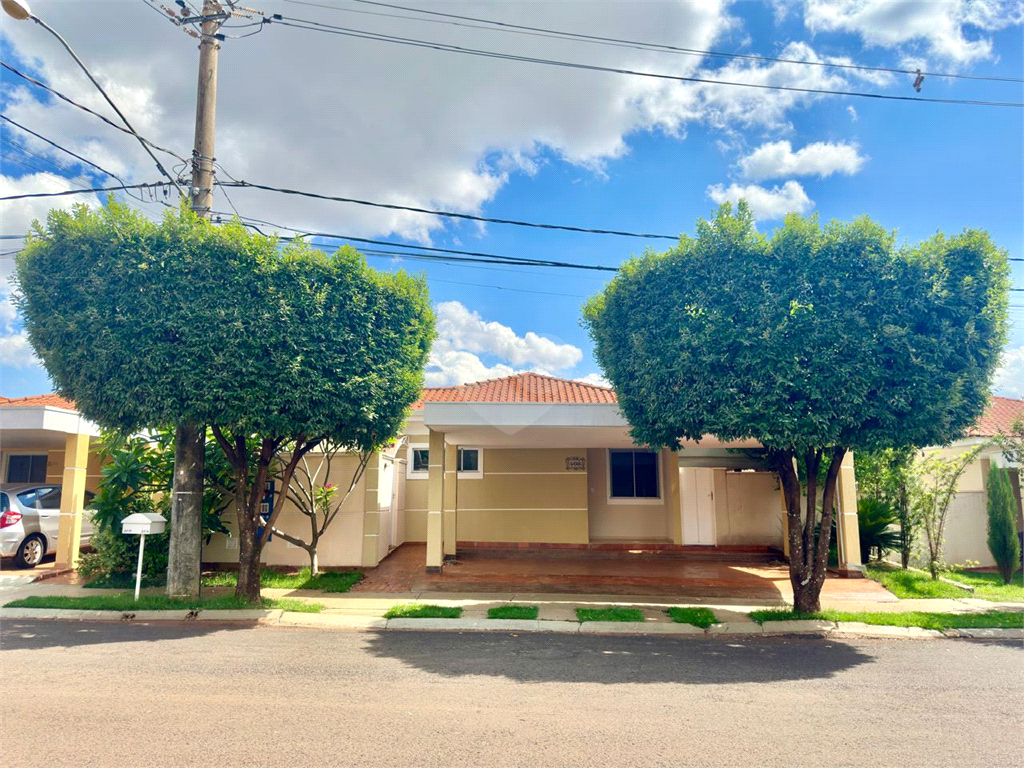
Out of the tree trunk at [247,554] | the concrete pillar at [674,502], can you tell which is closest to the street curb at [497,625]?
the tree trunk at [247,554]

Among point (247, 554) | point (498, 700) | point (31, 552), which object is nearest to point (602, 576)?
point (247, 554)

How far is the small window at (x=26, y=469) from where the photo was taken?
17.4 m

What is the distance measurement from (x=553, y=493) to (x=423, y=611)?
6.45 meters

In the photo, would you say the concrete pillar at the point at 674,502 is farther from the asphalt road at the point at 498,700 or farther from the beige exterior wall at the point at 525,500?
the asphalt road at the point at 498,700

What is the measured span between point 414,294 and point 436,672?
216 inches

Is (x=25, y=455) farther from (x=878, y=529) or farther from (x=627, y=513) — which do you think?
(x=878, y=529)

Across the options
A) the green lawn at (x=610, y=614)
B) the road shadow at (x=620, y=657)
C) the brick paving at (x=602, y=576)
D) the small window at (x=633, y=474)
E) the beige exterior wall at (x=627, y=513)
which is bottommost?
the road shadow at (x=620, y=657)

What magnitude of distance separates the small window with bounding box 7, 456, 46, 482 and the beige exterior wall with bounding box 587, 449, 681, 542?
15.0m

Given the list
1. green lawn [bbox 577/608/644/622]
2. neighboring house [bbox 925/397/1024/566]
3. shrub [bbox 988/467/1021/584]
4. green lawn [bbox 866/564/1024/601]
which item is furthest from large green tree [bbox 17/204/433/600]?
neighboring house [bbox 925/397/1024/566]

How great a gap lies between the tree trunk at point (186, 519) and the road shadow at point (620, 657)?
351cm

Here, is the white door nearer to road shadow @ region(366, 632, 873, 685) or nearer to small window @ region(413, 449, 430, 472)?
small window @ region(413, 449, 430, 472)

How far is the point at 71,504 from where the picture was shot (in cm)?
1248

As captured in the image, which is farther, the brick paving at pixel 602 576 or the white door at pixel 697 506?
the white door at pixel 697 506

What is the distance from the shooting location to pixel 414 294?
9742 mm
